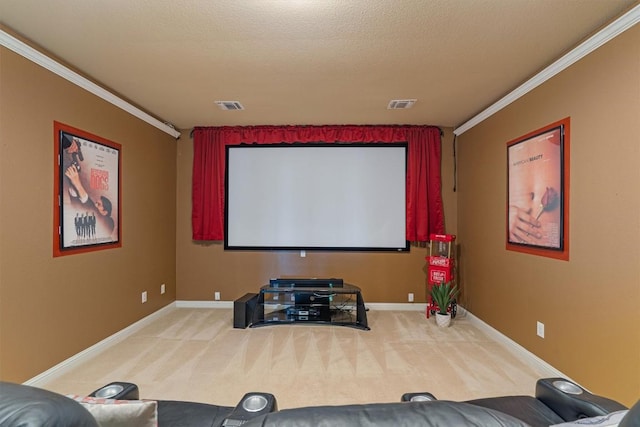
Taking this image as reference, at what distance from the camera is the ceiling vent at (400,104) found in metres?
3.43

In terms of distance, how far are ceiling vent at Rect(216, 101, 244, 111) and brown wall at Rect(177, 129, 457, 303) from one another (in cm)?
124

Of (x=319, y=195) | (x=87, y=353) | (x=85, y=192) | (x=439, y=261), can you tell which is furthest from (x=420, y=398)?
(x=319, y=195)

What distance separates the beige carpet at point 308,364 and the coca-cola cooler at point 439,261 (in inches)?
21.7

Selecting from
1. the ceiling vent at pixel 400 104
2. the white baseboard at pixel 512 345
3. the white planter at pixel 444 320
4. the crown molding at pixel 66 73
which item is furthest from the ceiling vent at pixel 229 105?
the white baseboard at pixel 512 345

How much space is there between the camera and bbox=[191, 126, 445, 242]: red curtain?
4332 millimetres

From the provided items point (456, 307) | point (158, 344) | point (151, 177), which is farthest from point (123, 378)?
point (456, 307)

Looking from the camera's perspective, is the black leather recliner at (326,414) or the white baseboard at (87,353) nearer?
the black leather recliner at (326,414)

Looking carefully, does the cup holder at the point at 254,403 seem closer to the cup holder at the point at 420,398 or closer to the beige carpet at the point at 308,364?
the cup holder at the point at 420,398

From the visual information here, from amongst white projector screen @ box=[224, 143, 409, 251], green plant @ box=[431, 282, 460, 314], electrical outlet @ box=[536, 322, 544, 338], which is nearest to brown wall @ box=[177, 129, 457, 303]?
white projector screen @ box=[224, 143, 409, 251]

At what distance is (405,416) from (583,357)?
2518mm

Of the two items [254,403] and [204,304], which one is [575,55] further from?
[204,304]

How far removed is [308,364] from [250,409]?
169cm

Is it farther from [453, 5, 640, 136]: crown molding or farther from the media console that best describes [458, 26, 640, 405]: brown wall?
the media console

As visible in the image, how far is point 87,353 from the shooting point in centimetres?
285
